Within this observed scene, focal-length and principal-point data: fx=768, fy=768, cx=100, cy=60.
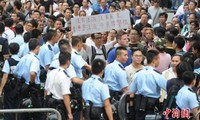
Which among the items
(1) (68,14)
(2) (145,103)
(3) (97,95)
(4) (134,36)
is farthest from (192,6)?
(3) (97,95)

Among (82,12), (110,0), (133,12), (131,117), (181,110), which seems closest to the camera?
(181,110)

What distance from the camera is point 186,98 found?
38.1 ft

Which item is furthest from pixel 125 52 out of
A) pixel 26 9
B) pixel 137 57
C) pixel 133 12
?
pixel 26 9

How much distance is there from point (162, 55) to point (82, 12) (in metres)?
5.06

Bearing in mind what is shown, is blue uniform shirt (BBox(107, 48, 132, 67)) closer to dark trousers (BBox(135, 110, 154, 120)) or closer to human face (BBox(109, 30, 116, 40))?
human face (BBox(109, 30, 116, 40))

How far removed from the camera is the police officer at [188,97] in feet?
38.1

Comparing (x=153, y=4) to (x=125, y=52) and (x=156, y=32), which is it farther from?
(x=125, y=52)

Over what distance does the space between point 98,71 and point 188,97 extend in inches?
61.5

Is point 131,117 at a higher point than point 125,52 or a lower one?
lower

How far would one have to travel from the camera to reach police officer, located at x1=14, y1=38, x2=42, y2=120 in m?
13.8

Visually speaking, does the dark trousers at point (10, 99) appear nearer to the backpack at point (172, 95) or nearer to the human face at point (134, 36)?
the human face at point (134, 36)

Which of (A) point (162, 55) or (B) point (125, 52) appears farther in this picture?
(A) point (162, 55)

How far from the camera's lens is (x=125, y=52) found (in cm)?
1337

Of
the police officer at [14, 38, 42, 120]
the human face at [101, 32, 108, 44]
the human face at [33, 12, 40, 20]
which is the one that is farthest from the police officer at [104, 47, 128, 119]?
the human face at [33, 12, 40, 20]
